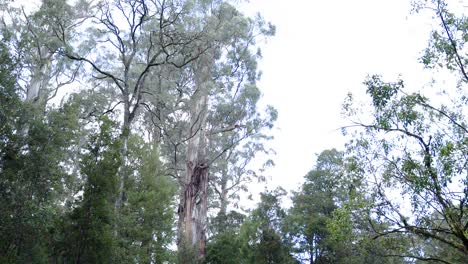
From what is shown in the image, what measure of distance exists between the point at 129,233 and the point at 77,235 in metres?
2.46

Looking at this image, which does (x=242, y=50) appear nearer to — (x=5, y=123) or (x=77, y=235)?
(x=5, y=123)

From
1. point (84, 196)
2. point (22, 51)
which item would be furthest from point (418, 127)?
point (22, 51)

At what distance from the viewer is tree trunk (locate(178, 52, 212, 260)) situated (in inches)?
580

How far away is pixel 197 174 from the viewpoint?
15438mm

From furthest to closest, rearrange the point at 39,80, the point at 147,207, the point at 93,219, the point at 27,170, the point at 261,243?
the point at 39,80
the point at 261,243
the point at 147,207
the point at 27,170
the point at 93,219

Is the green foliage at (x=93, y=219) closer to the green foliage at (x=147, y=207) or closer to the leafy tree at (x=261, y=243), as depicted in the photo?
the green foliage at (x=147, y=207)

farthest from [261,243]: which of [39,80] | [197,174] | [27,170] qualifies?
[39,80]

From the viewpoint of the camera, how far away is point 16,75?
28.7ft

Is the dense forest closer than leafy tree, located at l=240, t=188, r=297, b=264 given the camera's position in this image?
Yes

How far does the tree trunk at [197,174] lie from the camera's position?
14732mm

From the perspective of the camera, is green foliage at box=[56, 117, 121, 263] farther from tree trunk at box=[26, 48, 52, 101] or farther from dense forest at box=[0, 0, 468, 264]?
tree trunk at box=[26, 48, 52, 101]

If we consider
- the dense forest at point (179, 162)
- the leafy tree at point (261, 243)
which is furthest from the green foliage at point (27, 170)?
the leafy tree at point (261, 243)

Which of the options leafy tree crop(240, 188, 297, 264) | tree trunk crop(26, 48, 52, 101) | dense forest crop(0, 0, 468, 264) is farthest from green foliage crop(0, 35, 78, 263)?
leafy tree crop(240, 188, 297, 264)

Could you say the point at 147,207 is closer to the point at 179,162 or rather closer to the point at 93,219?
the point at 93,219
